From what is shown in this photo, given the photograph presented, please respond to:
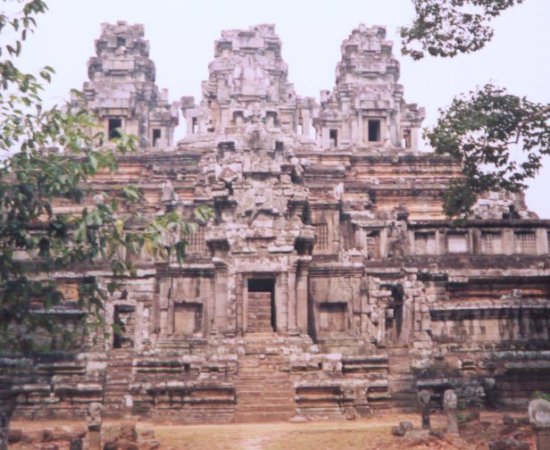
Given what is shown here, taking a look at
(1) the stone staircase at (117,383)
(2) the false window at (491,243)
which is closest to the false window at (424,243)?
(2) the false window at (491,243)

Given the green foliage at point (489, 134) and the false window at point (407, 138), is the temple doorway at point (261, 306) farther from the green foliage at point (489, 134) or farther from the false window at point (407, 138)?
the false window at point (407, 138)

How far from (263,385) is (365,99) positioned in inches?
1287

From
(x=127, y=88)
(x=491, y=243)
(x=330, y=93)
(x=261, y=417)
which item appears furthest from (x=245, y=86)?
(x=261, y=417)

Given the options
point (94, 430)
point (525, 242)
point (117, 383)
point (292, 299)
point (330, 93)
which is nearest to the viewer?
point (94, 430)

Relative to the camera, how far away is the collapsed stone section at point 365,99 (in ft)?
169

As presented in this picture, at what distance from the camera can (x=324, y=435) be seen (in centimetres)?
1795

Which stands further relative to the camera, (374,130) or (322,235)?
(374,130)

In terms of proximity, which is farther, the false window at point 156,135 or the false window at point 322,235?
the false window at point 156,135

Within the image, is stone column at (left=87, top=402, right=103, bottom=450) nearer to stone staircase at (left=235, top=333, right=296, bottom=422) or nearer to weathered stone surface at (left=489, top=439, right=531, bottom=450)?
stone staircase at (left=235, top=333, right=296, bottom=422)

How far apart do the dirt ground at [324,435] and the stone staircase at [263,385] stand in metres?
0.80

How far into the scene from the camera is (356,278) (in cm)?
2698

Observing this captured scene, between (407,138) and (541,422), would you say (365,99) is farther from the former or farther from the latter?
(541,422)

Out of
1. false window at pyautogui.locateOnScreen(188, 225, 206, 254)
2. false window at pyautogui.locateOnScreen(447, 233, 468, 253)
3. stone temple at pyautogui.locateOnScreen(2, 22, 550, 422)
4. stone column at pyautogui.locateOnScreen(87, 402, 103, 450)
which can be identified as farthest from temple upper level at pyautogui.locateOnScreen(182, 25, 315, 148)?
stone column at pyautogui.locateOnScreen(87, 402, 103, 450)

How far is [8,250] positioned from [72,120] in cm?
205
